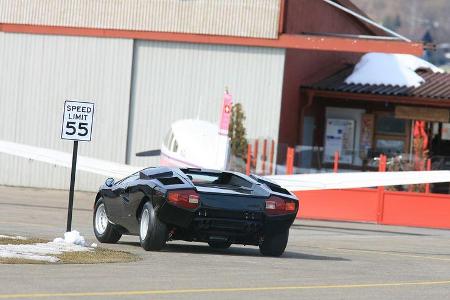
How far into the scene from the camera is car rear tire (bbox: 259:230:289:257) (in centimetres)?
1669

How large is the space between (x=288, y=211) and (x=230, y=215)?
2.93ft

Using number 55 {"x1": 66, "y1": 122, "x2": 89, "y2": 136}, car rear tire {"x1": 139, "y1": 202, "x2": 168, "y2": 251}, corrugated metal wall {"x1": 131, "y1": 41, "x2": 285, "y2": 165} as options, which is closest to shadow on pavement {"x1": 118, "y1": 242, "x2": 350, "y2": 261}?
car rear tire {"x1": 139, "y1": 202, "x2": 168, "y2": 251}

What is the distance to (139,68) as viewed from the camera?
3834 centimetres

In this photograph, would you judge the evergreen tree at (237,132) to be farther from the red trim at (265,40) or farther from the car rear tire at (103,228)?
the car rear tire at (103,228)

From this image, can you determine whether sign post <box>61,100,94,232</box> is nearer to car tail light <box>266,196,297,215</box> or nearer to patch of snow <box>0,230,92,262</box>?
patch of snow <box>0,230,92,262</box>

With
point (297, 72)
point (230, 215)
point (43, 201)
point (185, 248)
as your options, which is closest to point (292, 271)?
point (230, 215)

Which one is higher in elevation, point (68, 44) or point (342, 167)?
point (68, 44)

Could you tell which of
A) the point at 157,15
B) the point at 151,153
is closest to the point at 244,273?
the point at 151,153

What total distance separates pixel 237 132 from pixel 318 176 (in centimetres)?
704

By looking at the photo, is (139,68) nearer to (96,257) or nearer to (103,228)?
(103,228)

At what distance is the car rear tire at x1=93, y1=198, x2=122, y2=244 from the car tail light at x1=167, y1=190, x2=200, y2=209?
244 centimetres

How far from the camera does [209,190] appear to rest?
1614 cm

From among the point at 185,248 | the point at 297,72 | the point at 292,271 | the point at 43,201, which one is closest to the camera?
the point at 292,271

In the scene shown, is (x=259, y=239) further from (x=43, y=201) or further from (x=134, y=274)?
(x=43, y=201)
